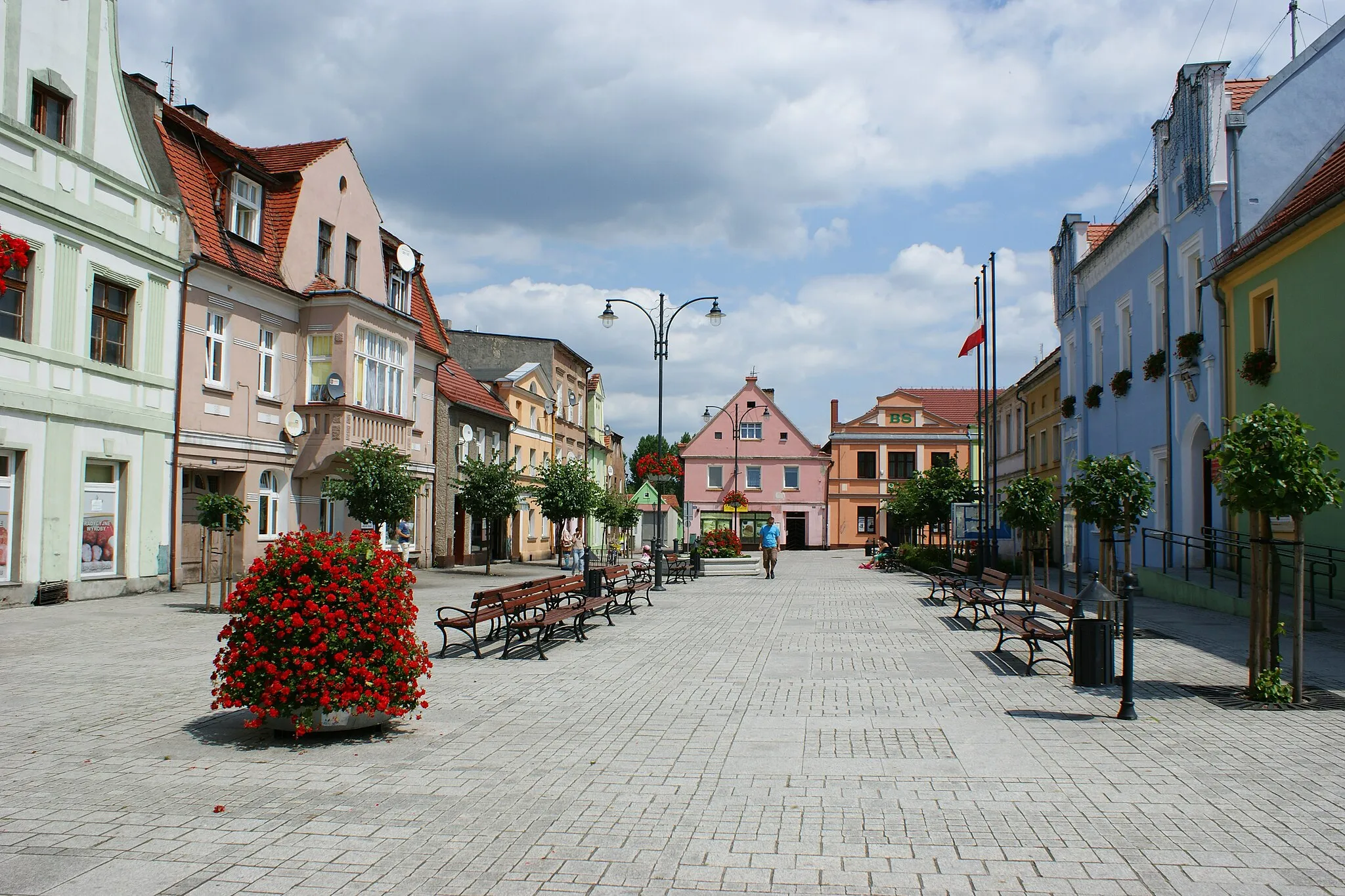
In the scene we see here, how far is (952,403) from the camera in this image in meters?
74.6

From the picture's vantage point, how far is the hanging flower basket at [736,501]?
52.5 m

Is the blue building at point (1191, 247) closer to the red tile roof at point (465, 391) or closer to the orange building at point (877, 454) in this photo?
the red tile roof at point (465, 391)

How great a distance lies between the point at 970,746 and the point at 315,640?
197 inches

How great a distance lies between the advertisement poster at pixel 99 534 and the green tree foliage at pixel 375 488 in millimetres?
4536

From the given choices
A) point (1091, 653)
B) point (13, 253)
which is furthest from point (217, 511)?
point (1091, 653)

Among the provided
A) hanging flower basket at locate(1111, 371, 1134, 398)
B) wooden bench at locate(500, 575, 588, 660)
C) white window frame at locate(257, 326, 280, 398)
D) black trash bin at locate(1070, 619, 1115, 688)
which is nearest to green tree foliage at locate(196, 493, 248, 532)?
wooden bench at locate(500, 575, 588, 660)

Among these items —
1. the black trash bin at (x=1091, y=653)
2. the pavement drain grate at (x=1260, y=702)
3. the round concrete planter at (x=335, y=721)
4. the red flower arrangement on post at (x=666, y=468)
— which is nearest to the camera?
the round concrete planter at (x=335, y=721)

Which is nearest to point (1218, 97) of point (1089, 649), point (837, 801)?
point (1089, 649)

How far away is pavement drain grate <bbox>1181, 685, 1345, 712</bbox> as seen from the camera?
30.3 feet

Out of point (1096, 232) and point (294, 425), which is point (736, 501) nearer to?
point (1096, 232)

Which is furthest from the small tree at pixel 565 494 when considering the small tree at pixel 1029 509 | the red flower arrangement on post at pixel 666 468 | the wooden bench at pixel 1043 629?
the wooden bench at pixel 1043 629

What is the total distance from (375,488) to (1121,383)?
19.6 metres

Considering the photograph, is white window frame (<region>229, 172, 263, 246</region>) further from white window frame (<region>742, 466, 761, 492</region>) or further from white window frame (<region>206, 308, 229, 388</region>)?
white window frame (<region>742, 466, 761, 492</region>)

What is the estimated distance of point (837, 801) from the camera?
6199 millimetres
